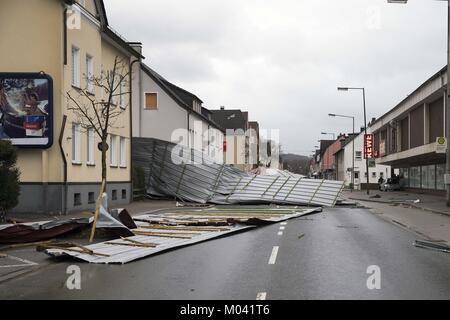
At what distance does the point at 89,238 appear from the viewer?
13008 mm

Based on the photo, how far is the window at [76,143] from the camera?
22.3 m

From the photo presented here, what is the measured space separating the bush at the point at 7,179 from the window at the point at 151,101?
1213 inches

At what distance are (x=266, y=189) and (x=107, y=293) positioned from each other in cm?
2515

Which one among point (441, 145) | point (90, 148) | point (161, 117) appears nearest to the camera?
point (90, 148)

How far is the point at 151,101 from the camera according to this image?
4647cm

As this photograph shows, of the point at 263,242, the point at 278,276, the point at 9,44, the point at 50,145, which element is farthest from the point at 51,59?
the point at 278,276

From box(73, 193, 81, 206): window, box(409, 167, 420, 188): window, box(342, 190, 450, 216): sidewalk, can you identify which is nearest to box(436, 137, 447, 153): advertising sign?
box(342, 190, 450, 216): sidewalk

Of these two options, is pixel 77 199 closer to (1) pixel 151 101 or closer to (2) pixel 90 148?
(2) pixel 90 148

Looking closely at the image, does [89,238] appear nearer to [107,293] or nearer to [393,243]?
[107,293]

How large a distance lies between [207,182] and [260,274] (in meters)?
25.4

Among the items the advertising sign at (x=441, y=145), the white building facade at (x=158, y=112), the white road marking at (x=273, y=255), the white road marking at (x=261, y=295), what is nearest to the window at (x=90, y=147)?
the white road marking at (x=273, y=255)

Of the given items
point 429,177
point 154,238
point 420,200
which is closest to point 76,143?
point 154,238

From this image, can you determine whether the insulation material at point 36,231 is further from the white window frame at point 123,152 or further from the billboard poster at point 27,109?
the white window frame at point 123,152

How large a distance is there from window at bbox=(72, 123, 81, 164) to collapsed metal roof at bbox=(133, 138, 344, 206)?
11295 millimetres
